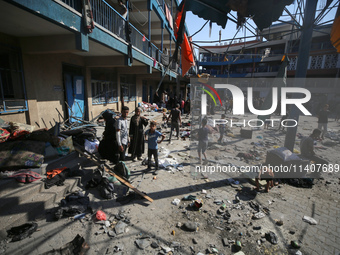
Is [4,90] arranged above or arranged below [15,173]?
above

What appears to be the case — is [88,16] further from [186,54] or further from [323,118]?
[323,118]

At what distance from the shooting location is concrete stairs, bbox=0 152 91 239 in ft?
8.92

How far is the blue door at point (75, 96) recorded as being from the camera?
748 cm

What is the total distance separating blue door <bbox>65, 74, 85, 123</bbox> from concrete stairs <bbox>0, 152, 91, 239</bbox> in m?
4.31

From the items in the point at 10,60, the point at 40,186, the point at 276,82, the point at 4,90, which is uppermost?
the point at 10,60

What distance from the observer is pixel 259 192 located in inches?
169

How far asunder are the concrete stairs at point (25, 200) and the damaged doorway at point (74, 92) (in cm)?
431

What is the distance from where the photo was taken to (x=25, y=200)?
306 centimetres

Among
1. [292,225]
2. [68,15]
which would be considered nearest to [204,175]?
[292,225]

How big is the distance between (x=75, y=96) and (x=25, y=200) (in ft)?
19.6

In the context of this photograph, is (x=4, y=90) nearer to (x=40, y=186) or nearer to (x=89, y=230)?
(x=40, y=186)

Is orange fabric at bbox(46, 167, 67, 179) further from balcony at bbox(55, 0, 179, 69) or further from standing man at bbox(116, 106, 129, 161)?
balcony at bbox(55, 0, 179, 69)

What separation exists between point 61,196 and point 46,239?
1.04 m

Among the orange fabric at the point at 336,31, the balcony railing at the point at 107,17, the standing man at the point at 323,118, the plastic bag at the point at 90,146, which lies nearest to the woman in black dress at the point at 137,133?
the plastic bag at the point at 90,146
